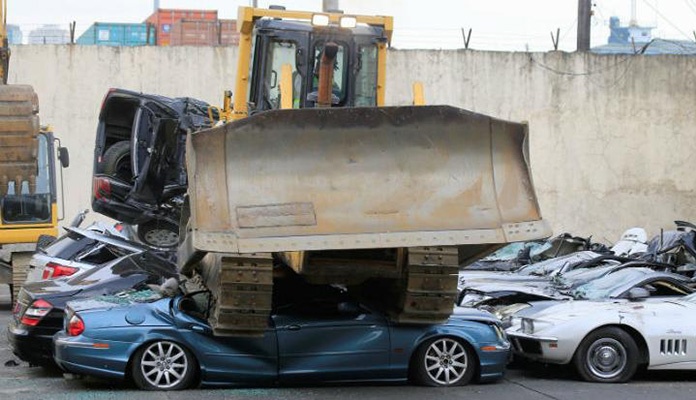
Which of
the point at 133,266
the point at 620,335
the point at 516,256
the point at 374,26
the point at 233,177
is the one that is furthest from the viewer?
the point at 516,256

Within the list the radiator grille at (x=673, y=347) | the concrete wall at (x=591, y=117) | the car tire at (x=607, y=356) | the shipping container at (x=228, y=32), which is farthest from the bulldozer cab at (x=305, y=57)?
the shipping container at (x=228, y=32)

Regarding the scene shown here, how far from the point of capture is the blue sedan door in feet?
33.7

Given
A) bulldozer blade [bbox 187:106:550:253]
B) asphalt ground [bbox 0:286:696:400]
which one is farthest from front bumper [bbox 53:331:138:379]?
bulldozer blade [bbox 187:106:550:253]

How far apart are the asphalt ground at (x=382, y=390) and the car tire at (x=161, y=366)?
0.13 metres

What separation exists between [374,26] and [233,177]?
4599 mm

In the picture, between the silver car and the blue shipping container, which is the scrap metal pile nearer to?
the silver car

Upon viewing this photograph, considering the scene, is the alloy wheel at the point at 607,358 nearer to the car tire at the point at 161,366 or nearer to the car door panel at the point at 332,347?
the car door panel at the point at 332,347

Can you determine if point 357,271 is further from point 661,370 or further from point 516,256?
point 516,256

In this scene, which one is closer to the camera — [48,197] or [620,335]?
[620,335]

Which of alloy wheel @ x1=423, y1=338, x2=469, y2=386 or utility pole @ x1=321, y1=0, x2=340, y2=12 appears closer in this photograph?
alloy wheel @ x1=423, y1=338, x2=469, y2=386

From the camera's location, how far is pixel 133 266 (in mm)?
11992

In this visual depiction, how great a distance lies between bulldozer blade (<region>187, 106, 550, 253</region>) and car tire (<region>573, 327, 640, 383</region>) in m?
2.09

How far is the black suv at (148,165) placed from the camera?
51.8 ft

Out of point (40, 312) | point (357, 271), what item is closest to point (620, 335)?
point (357, 271)
